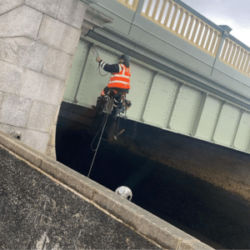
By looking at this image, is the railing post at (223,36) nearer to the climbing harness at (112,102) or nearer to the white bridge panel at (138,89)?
the white bridge panel at (138,89)

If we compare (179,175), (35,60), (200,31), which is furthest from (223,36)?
(179,175)

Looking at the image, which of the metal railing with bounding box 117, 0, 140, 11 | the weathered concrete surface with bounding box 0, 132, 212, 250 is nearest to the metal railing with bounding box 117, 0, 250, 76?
the metal railing with bounding box 117, 0, 140, 11

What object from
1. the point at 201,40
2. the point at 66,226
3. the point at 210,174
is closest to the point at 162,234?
the point at 66,226

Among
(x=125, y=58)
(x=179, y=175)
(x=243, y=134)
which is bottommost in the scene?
(x=179, y=175)

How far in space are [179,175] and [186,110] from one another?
6467 millimetres

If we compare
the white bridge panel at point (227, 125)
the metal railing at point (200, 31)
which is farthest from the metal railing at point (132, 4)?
the white bridge panel at point (227, 125)

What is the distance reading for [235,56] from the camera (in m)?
12.2

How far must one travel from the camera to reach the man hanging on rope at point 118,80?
26.7ft

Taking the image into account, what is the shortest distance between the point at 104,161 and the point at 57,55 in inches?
439

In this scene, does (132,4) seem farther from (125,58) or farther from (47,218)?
(47,218)

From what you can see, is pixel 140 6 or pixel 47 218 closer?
pixel 47 218

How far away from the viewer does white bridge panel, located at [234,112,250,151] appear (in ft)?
42.0

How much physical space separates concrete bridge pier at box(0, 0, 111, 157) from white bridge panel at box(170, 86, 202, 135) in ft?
15.4

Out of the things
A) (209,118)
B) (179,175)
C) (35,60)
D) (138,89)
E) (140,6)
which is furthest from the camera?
(179,175)
